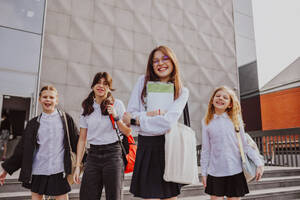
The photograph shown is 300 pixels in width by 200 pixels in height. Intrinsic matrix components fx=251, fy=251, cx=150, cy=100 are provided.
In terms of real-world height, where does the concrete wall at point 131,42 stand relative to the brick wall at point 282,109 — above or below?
above

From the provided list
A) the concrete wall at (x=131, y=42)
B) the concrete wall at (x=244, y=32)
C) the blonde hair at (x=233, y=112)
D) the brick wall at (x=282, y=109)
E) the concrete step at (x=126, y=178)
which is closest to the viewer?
the blonde hair at (x=233, y=112)

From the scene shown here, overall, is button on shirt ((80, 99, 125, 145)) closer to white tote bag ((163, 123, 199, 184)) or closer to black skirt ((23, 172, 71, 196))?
black skirt ((23, 172, 71, 196))

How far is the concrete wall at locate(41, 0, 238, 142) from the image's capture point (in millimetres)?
7938

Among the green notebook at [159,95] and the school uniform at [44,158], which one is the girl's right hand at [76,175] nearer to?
the school uniform at [44,158]

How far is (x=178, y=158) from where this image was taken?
1.46 meters

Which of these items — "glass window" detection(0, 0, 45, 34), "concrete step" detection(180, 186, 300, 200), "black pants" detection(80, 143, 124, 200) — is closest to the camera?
"black pants" detection(80, 143, 124, 200)

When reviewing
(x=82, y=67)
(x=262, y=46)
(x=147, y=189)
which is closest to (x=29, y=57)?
(x=82, y=67)

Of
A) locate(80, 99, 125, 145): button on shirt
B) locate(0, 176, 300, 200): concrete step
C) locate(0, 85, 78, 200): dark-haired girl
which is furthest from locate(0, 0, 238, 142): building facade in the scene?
locate(80, 99, 125, 145): button on shirt

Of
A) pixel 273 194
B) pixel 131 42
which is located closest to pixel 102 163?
pixel 273 194

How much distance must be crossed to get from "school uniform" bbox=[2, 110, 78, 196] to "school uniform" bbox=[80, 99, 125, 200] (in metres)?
0.27

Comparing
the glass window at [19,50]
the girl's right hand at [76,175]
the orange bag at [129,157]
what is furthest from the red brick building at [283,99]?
the girl's right hand at [76,175]

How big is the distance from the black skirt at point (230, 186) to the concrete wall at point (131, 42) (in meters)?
6.28

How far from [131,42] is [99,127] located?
727 cm

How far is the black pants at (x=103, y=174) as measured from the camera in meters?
2.15
